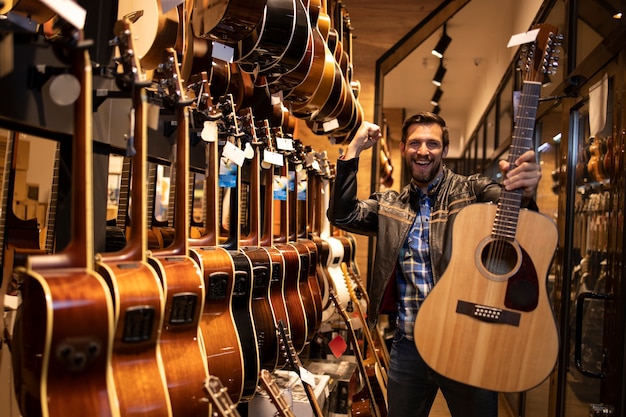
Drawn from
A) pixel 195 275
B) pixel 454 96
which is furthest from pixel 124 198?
pixel 454 96

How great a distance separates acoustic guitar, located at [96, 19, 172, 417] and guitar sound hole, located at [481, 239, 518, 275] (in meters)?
1.05

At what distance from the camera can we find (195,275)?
1.55 meters

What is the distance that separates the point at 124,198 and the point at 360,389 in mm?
2119

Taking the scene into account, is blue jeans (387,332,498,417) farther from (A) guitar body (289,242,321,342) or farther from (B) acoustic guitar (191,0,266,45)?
(B) acoustic guitar (191,0,266,45)

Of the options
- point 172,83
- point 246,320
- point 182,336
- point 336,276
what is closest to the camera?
point 182,336

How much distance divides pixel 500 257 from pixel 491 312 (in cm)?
18

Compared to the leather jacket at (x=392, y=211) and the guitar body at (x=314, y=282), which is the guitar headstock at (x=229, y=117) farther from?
the guitar body at (x=314, y=282)

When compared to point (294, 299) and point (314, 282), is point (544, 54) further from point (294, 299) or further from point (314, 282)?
point (314, 282)

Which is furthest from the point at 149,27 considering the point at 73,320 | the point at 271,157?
the point at 73,320

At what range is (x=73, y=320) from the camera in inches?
45.6

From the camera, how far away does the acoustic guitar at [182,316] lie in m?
1.47

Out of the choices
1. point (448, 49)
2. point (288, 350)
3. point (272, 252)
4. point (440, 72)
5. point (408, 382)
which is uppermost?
point (448, 49)

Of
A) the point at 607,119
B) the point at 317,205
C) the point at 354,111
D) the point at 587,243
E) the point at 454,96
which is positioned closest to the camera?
the point at 607,119

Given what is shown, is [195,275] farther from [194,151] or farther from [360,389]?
[360,389]
